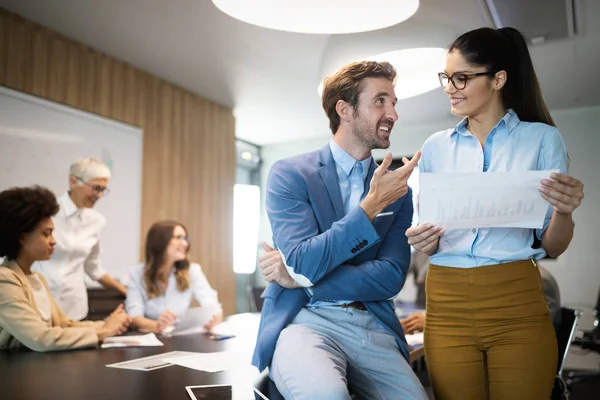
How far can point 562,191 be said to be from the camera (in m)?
1.26

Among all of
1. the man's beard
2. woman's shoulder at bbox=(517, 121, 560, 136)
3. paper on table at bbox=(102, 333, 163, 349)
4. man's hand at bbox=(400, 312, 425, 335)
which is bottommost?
paper on table at bbox=(102, 333, 163, 349)

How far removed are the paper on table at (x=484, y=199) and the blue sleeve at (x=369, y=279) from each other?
29 centimetres

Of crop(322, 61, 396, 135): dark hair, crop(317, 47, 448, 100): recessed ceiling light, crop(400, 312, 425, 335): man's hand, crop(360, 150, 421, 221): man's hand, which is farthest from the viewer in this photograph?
crop(317, 47, 448, 100): recessed ceiling light

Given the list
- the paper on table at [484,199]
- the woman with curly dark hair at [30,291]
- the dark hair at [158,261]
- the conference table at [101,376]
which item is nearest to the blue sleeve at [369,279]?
the paper on table at [484,199]

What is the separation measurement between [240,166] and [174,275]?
14.4 ft

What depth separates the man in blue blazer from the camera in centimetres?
144

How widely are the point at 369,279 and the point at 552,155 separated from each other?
590 millimetres

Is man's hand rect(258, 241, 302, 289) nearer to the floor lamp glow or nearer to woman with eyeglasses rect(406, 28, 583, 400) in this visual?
woman with eyeglasses rect(406, 28, 583, 400)

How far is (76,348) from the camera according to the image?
7.27 ft

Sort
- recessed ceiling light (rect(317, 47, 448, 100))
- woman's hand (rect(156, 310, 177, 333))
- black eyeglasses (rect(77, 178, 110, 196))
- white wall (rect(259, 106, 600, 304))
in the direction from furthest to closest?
white wall (rect(259, 106, 600, 304))
black eyeglasses (rect(77, 178, 110, 196))
recessed ceiling light (rect(317, 47, 448, 100))
woman's hand (rect(156, 310, 177, 333))

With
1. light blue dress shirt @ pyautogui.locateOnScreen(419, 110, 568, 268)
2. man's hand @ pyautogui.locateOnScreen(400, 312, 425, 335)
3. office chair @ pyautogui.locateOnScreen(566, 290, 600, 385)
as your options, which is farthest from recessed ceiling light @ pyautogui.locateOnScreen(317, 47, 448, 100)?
office chair @ pyautogui.locateOnScreen(566, 290, 600, 385)

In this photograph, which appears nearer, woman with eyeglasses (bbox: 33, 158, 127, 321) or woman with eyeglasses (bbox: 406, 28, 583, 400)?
woman with eyeglasses (bbox: 406, 28, 583, 400)

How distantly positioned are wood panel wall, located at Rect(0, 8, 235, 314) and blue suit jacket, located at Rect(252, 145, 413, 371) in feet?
9.15

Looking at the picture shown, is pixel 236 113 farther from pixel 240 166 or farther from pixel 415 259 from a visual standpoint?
pixel 415 259
